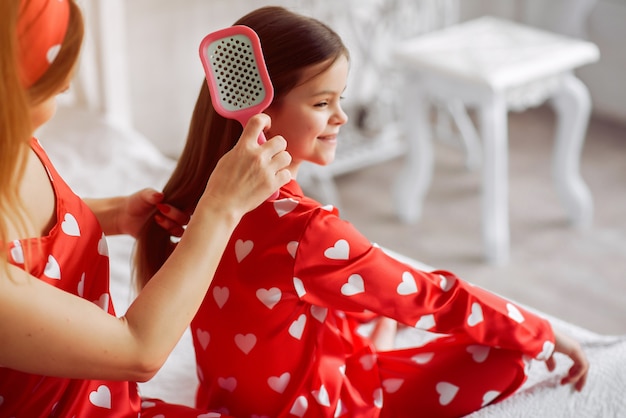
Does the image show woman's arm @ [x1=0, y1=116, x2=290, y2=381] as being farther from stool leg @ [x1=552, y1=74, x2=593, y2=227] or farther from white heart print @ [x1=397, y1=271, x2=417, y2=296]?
stool leg @ [x1=552, y1=74, x2=593, y2=227]

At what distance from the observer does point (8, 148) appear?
759 millimetres

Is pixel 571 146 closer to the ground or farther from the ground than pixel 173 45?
closer to the ground

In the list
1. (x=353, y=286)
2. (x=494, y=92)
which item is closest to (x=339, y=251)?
(x=353, y=286)

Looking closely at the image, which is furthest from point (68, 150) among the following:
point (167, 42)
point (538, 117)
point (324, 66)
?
point (538, 117)

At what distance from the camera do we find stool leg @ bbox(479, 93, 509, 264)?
227cm

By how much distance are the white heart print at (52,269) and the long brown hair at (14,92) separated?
81 millimetres

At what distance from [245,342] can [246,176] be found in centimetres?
31

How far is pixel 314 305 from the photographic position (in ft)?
3.73

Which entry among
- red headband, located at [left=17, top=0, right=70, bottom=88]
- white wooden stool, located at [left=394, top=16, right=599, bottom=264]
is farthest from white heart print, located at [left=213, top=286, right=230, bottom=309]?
white wooden stool, located at [left=394, top=16, right=599, bottom=264]

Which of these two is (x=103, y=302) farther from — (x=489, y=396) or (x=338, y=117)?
(x=489, y=396)

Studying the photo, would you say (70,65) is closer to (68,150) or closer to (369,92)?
(68,150)

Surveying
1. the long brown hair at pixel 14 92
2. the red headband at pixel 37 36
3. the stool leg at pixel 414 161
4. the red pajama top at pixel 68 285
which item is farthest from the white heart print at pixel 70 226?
the stool leg at pixel 414 161

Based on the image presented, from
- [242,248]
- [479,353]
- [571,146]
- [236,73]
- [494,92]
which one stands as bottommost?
[571,146]

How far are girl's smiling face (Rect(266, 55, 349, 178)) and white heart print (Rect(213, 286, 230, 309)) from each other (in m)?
0.19
